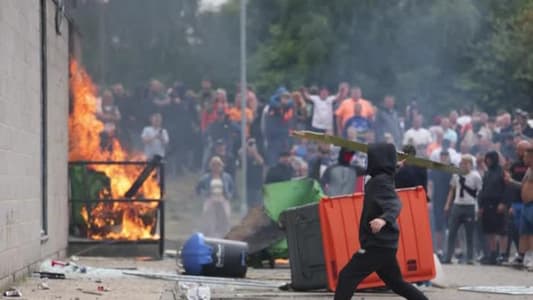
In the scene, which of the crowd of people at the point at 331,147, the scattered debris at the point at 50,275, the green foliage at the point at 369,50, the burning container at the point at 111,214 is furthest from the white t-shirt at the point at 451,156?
the scattered debris at the point at 50,275

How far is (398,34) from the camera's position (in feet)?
98.3

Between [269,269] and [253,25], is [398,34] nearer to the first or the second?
[253,25]

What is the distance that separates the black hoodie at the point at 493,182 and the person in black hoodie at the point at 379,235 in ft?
27.2

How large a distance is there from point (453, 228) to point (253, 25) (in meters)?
16.6

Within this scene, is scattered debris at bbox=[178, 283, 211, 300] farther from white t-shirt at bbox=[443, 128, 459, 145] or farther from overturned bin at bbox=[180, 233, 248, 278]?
white t-shirt at bbox=[443, 128, 459, 145]

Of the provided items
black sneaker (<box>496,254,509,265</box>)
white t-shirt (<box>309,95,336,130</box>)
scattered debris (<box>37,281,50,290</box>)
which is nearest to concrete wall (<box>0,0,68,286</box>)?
scattered debris (<box>37,281,50,290</box>)

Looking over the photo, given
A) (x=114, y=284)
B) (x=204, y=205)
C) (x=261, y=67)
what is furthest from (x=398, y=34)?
(x=114, y=284)

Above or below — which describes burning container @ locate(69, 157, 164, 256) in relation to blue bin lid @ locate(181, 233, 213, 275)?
above

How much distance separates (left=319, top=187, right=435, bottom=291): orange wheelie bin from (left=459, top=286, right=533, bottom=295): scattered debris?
0.78 meters

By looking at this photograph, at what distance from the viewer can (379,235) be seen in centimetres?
1054

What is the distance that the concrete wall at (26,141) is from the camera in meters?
11.3

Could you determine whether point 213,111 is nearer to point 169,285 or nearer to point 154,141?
point 154,141

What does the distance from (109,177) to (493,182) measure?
18.9ft

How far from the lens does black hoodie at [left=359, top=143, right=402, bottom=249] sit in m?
10.5
